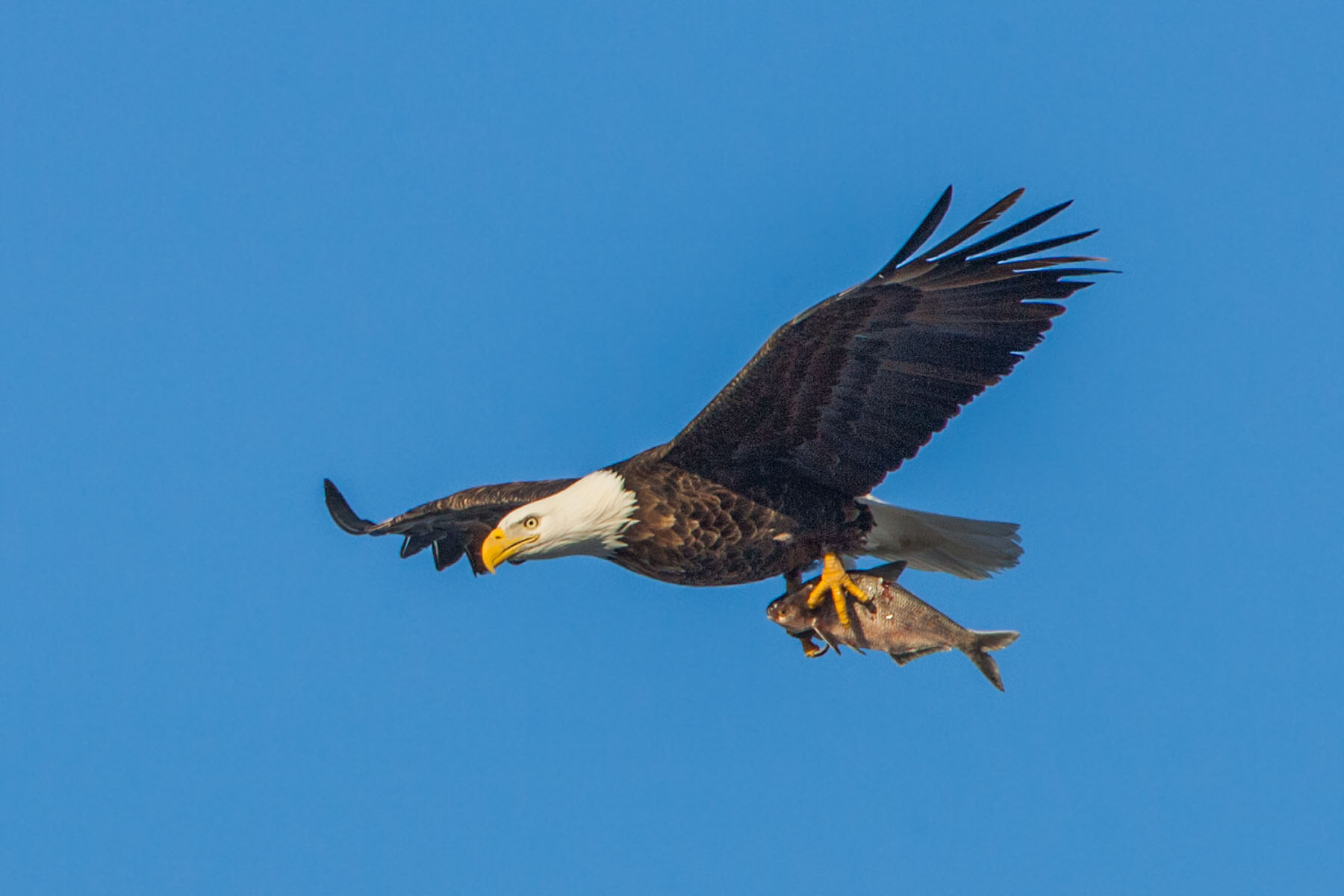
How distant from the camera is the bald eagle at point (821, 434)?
24.9ft

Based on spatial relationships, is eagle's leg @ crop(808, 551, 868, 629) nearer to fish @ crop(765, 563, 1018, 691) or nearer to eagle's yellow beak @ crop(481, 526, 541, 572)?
fish @ crop(765, 563, 1018, 691)

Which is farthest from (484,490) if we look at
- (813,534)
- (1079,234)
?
(1079,234)

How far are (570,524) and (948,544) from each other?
194 cm

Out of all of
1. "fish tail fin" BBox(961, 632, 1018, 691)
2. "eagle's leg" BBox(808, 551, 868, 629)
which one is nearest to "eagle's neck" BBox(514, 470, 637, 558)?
"eagle's leg" BBox(808, 551, 868, 629)

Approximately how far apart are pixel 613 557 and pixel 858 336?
151cm

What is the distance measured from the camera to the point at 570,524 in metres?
8.15

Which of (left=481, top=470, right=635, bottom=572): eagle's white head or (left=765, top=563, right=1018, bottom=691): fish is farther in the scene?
(left=481, top=470, right=635, bottom=572): eagle's white head

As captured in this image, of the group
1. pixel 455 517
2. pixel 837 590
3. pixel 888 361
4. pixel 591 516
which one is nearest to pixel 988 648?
pixel 837 590

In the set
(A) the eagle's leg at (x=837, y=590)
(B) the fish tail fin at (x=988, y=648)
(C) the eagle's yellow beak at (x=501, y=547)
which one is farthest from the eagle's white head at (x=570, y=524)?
(B) the fish tail fin at (x=988, y=648)

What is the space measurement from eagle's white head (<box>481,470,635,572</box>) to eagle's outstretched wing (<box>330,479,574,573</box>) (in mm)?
516

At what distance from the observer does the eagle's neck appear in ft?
26.6

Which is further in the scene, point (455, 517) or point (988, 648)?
point (455, 517)

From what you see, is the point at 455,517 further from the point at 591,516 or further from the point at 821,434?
the point at 821,434

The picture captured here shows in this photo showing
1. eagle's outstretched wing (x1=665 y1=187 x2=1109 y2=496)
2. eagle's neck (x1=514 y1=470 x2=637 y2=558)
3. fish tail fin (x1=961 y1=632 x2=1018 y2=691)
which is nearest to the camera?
fish tail fin (x1=961 y1=632 x2=1018 y2=691)
